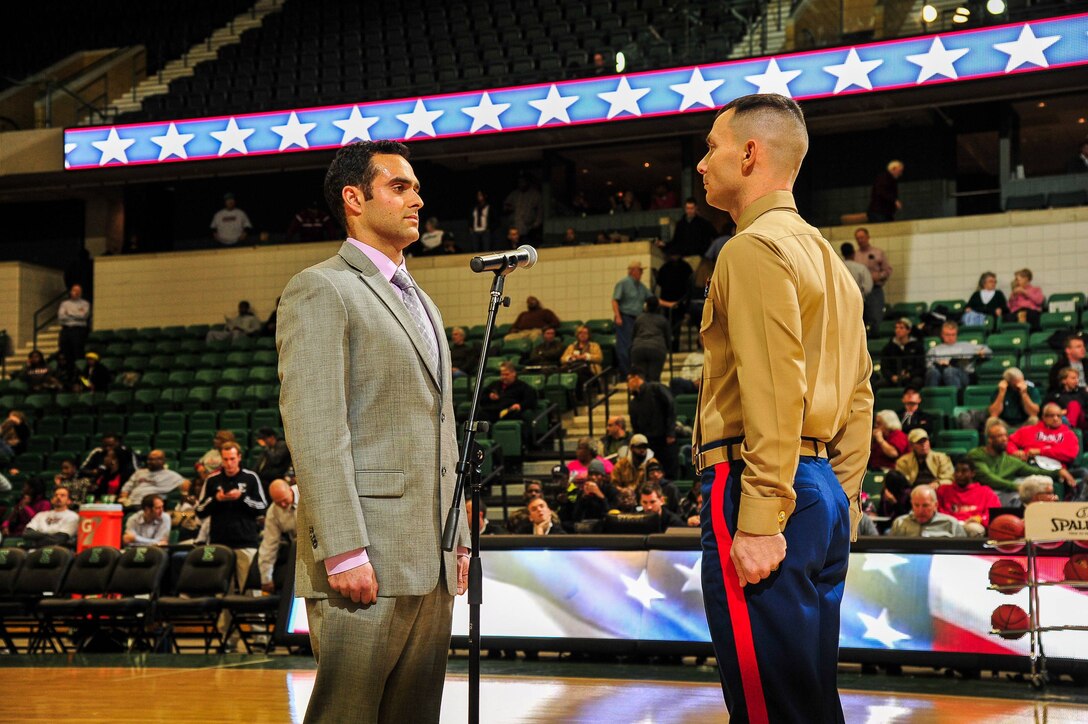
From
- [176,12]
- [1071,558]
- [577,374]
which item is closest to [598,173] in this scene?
[577,374]

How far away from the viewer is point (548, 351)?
15328 mm

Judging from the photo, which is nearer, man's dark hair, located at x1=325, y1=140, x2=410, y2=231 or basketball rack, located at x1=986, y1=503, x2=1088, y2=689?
man's dark hair, located at x1=325, y1=140, x2=410, y2=231

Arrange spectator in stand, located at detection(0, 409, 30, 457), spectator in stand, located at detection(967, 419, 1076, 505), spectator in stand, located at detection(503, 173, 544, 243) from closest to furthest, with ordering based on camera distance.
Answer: spectator in stand, located at detection(967, 419, 1076, 505) → spectator in stand, located at detection(0, 409, 30, 457) → spectator in stand, located at detection(503, 173, 544, 243)

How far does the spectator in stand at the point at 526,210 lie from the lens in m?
19.1

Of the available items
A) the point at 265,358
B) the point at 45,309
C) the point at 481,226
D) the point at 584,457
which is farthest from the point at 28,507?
the point at 45,309

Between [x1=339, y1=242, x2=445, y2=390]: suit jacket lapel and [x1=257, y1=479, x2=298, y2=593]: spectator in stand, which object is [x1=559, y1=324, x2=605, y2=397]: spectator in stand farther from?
[x1=339, y1=242, x2=445, y2=390]: suit jacket lapel

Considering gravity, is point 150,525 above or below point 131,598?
above

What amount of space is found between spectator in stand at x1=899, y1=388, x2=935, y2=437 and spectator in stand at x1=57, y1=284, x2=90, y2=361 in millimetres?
13128

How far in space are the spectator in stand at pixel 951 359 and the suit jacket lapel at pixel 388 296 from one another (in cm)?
1039

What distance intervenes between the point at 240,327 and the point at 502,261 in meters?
15.7

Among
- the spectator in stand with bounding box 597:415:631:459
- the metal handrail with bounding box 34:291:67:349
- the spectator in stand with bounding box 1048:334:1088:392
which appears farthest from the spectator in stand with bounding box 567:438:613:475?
the metal handrail with bounding box 34:291:67:349

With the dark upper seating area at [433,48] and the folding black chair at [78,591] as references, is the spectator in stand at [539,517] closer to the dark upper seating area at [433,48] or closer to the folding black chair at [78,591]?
the folding black chair at [78,591]

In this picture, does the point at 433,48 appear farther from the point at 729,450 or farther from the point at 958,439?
the point at 729,450

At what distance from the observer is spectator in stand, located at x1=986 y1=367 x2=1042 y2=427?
37.4 ft
